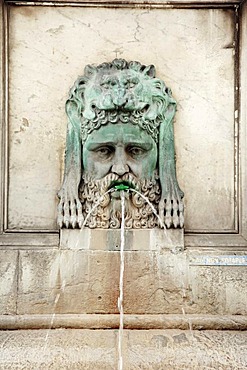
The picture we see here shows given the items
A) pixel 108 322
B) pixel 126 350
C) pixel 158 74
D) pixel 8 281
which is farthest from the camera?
pixel 158 74

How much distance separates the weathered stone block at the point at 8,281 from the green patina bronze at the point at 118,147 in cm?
33

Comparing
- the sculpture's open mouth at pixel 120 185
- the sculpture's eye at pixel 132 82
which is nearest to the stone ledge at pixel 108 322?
the sculpture's open mouth at pixel 120 185

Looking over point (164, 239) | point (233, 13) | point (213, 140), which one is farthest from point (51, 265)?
point (233, 13)

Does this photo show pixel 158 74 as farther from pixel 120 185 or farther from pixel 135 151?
pixel 120 185

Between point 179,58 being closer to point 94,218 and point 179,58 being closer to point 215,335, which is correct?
point 94,218

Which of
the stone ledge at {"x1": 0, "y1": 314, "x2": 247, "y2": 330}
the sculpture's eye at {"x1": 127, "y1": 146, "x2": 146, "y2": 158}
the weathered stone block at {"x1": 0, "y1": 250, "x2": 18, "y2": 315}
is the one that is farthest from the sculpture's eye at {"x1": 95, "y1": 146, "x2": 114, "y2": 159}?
the stone ledge at {"x1": 0, "y1": 314, "x2": 247, "y2": 330}

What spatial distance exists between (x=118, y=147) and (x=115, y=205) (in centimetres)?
32

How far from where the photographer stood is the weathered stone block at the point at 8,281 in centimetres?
386

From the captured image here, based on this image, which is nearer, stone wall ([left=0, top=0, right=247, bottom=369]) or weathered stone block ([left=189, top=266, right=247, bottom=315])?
weathered stone block ([left=189, top=266, right=247, bottom=315])

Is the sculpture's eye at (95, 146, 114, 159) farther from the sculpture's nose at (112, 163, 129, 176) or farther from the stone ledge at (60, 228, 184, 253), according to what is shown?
the stone ledge at (60, 228, 184, 253)

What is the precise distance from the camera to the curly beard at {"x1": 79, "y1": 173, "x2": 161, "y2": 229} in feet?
12.9

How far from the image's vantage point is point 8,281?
3.88 metres

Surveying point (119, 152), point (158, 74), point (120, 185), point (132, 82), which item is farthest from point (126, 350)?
point (158, 74)

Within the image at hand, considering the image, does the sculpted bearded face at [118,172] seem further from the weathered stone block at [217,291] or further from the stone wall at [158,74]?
the weathered stone block at [217,291]
